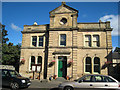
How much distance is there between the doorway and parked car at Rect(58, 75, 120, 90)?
779 cm

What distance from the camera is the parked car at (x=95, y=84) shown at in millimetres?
7359

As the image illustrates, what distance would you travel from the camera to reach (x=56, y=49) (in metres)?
16.1

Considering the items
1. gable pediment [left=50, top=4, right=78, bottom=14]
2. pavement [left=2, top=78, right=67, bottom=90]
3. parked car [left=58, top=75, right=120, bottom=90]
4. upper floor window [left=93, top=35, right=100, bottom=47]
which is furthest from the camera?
gable pediment [left=50, top=4, right=78, bottom=14]

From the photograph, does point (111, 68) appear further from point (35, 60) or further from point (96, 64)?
point (35, 60)

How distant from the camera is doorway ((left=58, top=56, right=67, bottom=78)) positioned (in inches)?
616

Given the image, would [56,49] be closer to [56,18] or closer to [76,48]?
[76,48]

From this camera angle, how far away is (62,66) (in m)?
15.8

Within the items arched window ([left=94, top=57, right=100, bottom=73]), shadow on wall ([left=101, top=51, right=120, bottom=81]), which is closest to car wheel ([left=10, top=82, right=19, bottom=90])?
arched window ([left=94, top=57, right=100, bottom=73])

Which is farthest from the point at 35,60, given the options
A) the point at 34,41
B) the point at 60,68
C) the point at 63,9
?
the point at 63,9

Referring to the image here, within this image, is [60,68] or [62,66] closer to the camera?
[60,68]

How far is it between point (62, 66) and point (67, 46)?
303cm

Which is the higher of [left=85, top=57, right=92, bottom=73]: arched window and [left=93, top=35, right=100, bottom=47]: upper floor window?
[left=93, top=35, right=100, bottom=47]: upper floor window

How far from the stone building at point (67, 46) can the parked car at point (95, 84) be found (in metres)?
7.22

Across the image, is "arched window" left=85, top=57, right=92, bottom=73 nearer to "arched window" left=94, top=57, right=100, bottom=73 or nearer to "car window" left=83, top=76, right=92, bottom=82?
"arched window" left=94, top=57, right=100, bottom=73
